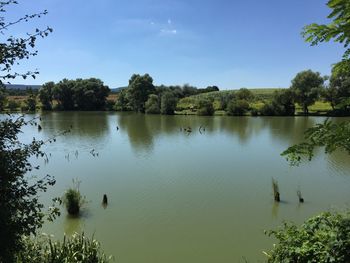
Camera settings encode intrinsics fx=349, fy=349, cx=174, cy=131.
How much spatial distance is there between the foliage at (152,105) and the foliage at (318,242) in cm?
7521

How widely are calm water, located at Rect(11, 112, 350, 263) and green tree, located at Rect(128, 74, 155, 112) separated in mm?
53916

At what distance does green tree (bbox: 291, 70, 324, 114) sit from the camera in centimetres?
6906

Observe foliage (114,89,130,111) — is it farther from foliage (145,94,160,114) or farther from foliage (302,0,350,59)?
foliage (302,0,350,59)

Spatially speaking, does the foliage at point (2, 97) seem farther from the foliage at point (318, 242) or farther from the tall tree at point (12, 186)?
the foliage at point (318, 242)

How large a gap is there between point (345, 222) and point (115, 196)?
43.3 ft

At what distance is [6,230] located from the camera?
13.8 ft

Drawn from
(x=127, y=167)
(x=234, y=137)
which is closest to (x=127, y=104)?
(x=234, y=137)

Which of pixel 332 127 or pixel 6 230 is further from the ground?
pixel 332 127

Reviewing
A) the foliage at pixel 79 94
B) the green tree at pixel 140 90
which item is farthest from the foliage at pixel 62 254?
the foliage at pixel 79 94

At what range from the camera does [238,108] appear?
7375cm

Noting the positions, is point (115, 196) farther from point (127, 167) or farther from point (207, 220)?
point (127, 167)

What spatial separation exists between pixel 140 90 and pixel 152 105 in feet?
23.1

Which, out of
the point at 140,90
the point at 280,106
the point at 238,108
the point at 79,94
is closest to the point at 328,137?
the point at 280,106

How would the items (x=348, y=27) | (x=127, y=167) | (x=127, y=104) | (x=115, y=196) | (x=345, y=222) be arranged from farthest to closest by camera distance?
(x=127, y=104), (x=127, y=167), (x=115, y=196), (x=345, y=222), (x=348, y=27)
